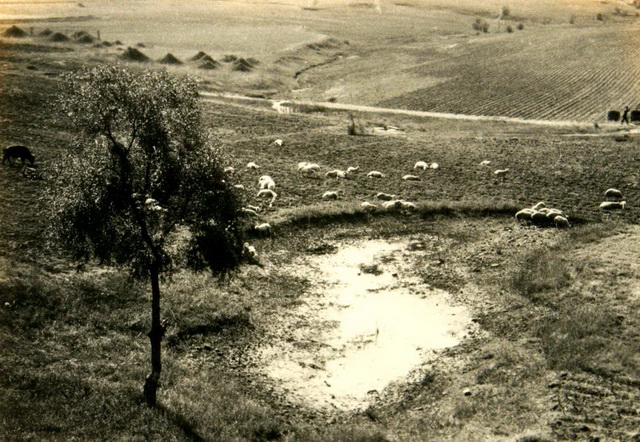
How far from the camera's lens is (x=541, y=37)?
4424 inches

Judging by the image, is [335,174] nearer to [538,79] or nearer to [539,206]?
[539,206]

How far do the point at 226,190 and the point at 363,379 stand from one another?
22.5 ft

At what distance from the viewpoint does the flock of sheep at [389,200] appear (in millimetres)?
28453

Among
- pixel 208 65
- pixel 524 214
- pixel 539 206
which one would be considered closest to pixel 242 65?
pixel 208 65

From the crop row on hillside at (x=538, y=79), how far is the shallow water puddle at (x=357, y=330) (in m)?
38.0

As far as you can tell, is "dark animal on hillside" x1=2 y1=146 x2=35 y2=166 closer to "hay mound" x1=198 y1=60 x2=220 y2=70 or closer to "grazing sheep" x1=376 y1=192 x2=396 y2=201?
"grazing sheep" x1=376 y1=192 x2=396 y2=201

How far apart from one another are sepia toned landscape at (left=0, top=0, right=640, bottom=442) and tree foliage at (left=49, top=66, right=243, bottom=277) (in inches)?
25.4

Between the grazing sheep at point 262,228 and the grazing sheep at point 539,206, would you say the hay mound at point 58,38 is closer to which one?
the grazing sheep at point 262,228

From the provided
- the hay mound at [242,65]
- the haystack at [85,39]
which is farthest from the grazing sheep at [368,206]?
the haystack at [85,39]

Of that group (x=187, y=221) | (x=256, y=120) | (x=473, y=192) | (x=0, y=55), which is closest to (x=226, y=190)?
(x=187, y=221)

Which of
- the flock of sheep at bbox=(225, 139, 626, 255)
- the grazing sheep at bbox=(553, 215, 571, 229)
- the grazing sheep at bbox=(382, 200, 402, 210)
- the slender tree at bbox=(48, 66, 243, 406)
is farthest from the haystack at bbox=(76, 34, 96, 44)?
the slender tree at bbox=(48, 66, 243, 406)

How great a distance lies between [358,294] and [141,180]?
10198 mm

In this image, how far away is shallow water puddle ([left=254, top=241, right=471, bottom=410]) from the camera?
17953 mm

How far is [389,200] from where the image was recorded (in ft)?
103
